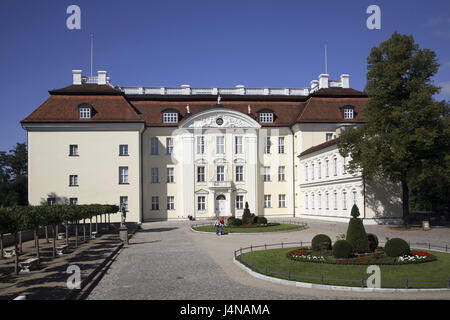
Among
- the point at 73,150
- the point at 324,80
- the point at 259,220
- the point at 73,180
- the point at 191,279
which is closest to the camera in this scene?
the point at 191,279

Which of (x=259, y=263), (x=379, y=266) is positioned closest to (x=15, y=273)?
(x=259, y=263)

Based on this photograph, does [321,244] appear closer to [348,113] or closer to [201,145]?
[201,145]

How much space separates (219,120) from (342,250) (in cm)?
3444

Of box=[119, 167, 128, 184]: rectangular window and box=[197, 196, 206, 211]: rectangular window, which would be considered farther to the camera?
box=[197, 196, 206, 211]: rectangular window

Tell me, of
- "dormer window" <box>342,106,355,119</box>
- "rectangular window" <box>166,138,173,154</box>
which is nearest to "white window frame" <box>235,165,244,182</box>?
"rectangular window" <box>166,138,173,154</box>

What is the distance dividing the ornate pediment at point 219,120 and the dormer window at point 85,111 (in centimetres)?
1033

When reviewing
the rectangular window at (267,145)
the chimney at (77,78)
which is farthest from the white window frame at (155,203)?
the chimney at (77,78)

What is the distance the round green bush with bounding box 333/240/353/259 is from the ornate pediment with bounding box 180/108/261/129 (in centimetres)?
3381

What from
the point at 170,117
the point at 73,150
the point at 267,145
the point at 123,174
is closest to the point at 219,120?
the point at 170,117

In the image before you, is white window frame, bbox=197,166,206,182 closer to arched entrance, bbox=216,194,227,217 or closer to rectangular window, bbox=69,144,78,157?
arched entrance, bbox=216,194,227,217

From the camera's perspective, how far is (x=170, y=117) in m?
50.9

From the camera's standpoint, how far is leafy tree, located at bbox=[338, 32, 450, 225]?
31609mm

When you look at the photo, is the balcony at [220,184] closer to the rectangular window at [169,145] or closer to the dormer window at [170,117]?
the rectangular window at [169,145]

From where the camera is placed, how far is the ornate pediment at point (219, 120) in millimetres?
49781
